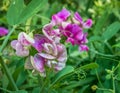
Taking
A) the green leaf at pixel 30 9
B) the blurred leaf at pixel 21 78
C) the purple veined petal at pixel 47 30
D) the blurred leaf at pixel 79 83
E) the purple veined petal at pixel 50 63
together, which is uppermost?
the green leaf at pixel 30 9

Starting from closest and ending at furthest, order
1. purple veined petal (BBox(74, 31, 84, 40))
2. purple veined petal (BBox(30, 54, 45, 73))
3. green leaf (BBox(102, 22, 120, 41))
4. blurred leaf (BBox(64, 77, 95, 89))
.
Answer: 1. purple veined petal (BBox(30, 54, 45, 73))
2. purple veined petal (BBox(74, 31, 84, 40))
3. blurred leaf (BBox(64, 77, 95, 89))
4. green leaf (BBox(102, 22, 120, 41))

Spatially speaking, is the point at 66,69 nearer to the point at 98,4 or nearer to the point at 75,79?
the point at 75,79

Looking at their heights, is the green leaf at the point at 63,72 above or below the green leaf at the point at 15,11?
below

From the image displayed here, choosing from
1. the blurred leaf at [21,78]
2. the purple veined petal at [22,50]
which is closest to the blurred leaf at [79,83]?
the blurred leaf at [21,78]

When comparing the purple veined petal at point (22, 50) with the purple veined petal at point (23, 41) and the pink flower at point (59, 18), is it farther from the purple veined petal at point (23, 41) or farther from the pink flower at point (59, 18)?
the pink flower at point (59, 18)

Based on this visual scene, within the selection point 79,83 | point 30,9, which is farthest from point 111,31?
point 30,9

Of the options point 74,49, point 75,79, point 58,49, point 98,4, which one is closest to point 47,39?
point 58,49

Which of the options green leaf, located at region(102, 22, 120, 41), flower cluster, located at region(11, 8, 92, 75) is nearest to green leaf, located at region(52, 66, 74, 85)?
flower cluster, located at region(11, 8, 92, 75)

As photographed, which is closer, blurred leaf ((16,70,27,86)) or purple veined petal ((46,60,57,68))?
purple veined petal ((46,60,57,68))

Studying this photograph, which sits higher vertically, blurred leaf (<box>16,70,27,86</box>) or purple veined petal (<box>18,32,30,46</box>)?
purple veined petal (<box>18,32,30,46</box>)

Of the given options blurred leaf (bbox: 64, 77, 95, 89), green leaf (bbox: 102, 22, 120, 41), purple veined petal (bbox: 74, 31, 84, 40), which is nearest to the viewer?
purple veined petal (bbox: 74, 31, 84, 40)

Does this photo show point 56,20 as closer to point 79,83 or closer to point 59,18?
point 59,18

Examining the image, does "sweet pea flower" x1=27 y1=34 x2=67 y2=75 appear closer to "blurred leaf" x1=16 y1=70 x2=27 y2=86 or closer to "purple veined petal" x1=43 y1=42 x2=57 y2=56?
"purple veined petal" x1=43 y1=42 x2=57 y2=56
